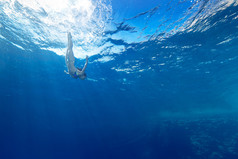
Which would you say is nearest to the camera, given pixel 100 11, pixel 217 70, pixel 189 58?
pixel 100 11

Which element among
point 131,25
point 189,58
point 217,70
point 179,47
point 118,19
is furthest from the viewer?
point 217,70

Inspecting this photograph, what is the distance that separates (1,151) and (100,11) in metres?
81.7

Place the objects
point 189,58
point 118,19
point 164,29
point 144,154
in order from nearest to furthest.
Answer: point 118,19 → point 164,29 → point 144,154 → point 189,58

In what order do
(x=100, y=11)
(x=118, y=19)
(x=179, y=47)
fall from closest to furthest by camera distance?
(x=100, y=11)
(x=118, y=19)
(x=179, y=47)

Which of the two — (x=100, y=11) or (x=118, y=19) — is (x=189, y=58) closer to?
(x=118, y=19)

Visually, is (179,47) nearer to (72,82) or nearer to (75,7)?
(75,7)

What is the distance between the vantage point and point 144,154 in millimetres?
16750

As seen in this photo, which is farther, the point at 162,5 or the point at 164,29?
the point at 164,29

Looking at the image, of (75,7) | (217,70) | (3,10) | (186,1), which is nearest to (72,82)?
(3,10)

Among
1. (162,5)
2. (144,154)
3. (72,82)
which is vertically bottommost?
(144,154)

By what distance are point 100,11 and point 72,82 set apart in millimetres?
18289

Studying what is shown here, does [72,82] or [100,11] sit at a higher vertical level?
[100,11]

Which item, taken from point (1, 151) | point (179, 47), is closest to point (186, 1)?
point (179, 47)

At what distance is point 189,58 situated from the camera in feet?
59.2
